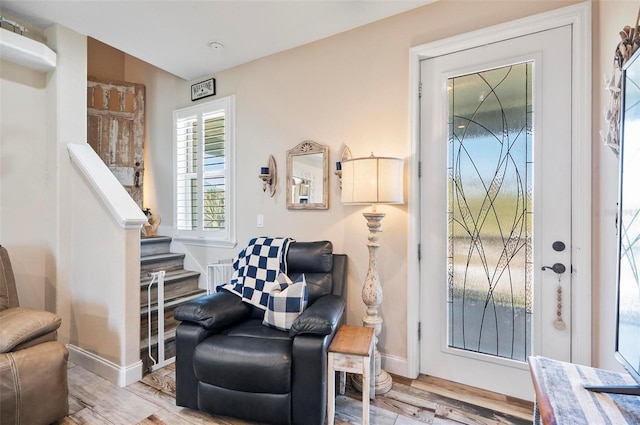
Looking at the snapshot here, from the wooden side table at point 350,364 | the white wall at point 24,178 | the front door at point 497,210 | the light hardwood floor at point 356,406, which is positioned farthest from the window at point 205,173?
the front door at point 497,210

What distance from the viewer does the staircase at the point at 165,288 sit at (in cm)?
258

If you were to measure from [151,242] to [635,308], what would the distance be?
149 inches

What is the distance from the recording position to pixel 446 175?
214 centimetres

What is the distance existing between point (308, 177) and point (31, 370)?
83.2 inches

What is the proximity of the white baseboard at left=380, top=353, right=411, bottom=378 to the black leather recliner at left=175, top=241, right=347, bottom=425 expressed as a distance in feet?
2.42

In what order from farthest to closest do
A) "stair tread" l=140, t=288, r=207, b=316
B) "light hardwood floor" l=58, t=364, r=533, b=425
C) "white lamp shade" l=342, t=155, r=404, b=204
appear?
"stair tread" l=140, t=288, r=207, b=316, "white lamp shade" l=342, t=155, r=404, b=204, "light hardwood floor" l=58, t=364, r=533, b=425

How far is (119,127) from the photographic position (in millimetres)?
3512

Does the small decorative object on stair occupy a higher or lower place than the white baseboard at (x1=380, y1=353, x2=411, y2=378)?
higher

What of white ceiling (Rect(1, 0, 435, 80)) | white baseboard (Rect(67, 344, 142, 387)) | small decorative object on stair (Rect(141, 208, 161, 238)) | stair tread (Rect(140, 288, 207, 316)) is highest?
white ceiling (Rect(1, 0, 435, 80))

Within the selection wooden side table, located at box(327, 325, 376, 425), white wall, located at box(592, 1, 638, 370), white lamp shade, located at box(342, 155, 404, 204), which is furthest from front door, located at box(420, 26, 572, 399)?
wooden side table, located at box(327, 325, 376, 425)

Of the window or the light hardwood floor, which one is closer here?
the light hardwood floor

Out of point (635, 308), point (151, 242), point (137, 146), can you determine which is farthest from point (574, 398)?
point (137, 146)

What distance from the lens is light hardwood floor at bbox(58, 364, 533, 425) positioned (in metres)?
1.75

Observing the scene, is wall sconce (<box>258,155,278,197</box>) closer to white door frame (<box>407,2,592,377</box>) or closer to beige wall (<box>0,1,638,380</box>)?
beige wall (<box>0,1,638,380</box>)
